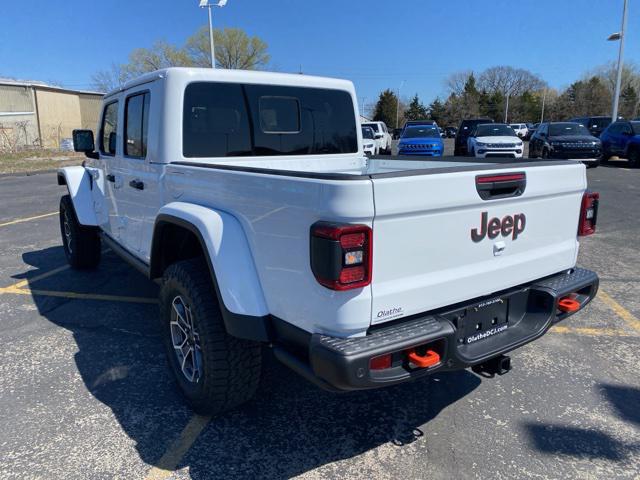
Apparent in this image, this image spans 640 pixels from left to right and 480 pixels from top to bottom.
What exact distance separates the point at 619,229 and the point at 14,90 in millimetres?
36730

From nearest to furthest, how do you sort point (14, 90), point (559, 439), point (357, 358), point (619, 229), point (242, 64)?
point (357, 358), point (559, 439), point (619, 229), point (14, 90), point (242, 64)

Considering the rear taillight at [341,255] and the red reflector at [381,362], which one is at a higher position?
the rear taillight at [341,255]

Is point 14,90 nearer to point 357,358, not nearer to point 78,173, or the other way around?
point 78,173

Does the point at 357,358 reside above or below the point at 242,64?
below

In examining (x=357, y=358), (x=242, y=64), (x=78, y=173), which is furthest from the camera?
(x=242, y=64)

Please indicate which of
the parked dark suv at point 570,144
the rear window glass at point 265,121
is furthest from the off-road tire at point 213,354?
the parked dark suv at point 570,144

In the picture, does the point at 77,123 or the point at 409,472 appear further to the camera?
the point at 77,123

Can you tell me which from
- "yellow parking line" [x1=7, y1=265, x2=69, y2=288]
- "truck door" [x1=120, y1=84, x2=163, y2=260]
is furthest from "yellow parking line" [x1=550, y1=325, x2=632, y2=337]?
"yellow parking line" [x1=7, y1=265, x2=69, y2=288]

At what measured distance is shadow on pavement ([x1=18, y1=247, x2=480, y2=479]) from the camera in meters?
2.67

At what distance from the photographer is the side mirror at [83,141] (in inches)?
198

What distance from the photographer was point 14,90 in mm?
32875

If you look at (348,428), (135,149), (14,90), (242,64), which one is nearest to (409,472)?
(348,428)

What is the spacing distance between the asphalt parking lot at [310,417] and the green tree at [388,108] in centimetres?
8613

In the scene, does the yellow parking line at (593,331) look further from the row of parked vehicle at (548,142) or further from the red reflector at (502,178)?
the row of parked vehicle at (548,142)
